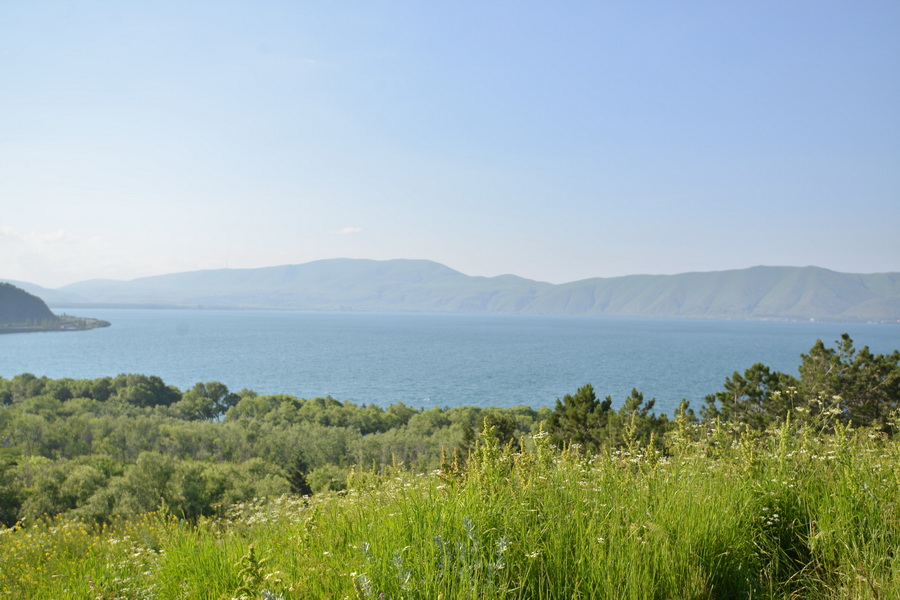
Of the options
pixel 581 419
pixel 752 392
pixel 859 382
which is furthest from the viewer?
pixel 581 419

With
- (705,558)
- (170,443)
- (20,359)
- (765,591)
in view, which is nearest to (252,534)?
(705,558)

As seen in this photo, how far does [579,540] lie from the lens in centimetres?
336

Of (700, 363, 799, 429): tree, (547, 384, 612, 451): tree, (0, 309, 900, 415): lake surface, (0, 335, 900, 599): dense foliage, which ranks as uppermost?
(0, 335, 900, 599): dense foliage

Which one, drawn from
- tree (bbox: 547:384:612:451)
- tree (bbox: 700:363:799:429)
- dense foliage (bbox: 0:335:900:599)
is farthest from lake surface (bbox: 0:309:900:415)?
dense foliage (bbox: 0:335:900:599)

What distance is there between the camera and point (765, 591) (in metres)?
3.32

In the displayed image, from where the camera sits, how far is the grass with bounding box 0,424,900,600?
3.01 metres

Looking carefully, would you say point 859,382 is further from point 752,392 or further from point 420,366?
point 420,366

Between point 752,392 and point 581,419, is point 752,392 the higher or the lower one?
the higher one

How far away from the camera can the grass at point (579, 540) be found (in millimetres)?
3008

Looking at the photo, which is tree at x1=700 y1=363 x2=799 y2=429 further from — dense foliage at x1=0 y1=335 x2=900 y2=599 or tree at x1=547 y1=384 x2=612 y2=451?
dense foliage at x1=0 y1=335 x2=900 y2=599

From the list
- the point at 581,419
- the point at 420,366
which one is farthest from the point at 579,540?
the point at 420,366

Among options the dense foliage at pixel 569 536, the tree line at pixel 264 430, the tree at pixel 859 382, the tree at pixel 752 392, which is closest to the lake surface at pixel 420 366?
the tree line at pixel 264 430

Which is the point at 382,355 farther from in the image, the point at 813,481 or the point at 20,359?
the point at 813,481

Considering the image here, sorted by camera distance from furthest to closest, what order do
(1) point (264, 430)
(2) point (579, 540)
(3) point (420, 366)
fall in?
(3) point (420, 366), (1) point (264, 430), (2) point (579, 540)
